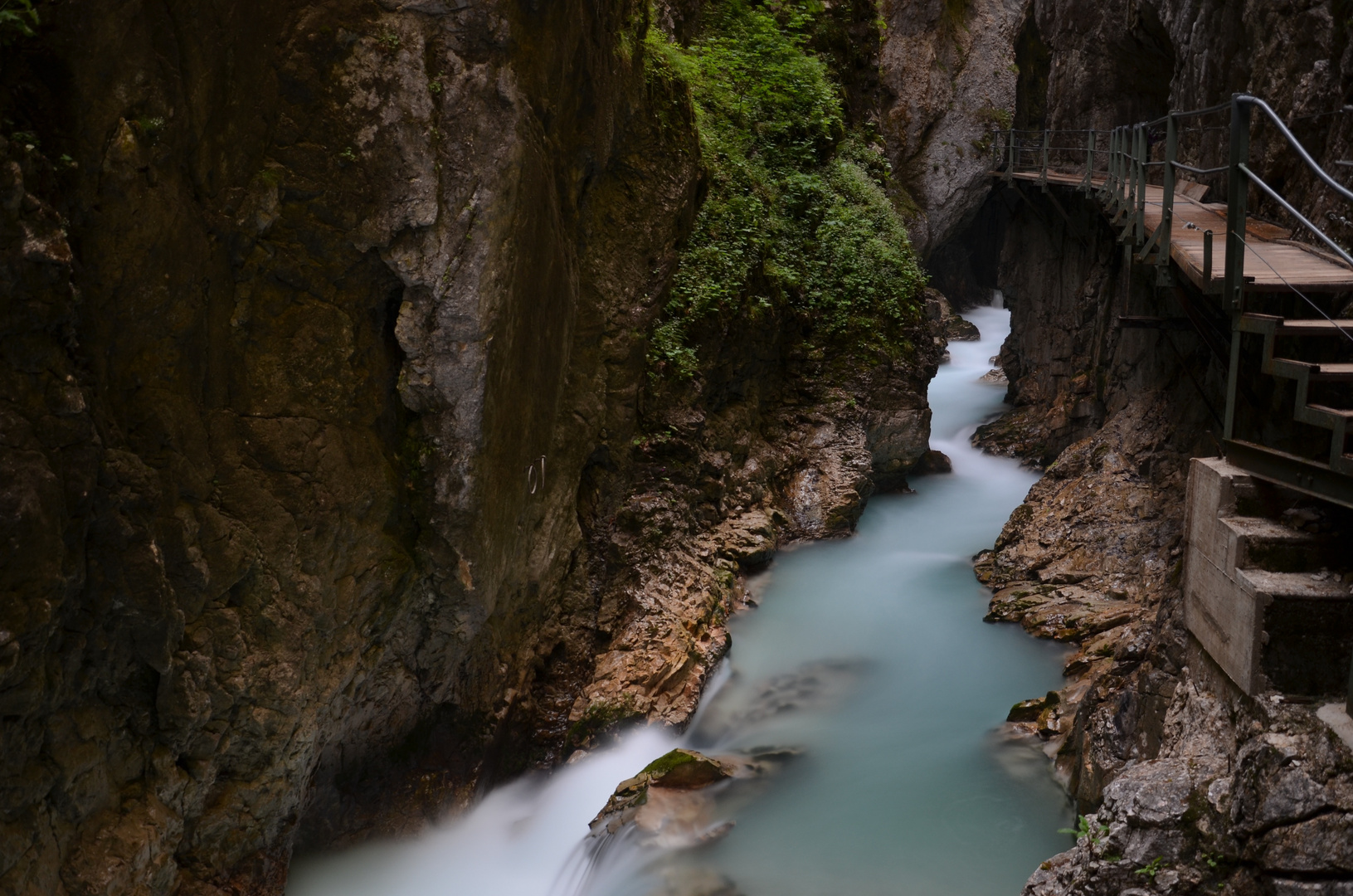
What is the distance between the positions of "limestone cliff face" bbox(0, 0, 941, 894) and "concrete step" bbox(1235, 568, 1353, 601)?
4.27 m

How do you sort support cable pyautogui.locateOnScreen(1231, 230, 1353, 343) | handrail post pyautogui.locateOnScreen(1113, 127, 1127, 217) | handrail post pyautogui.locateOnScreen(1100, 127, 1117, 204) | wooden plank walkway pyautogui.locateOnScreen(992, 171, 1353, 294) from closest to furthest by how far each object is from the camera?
support cable pyautogui.locateOnScreen(1231, 230, 1353, 343) < wooden plank walkway pyautogui.locateOnScreen(992, 171, 1353, 294) < handrail post pyautogui.locateOnScreen(1113, 127, 1127, 217) < handrail post pyautogui.locateOnScreen(1100, 127, 1117, 204)

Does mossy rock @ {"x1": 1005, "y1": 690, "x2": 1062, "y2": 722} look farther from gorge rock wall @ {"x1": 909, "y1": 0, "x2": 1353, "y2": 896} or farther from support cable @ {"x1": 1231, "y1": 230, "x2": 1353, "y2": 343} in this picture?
support cable @ {"x1": 1231, "y1": 230, "x2": 1353, "y2": 343}

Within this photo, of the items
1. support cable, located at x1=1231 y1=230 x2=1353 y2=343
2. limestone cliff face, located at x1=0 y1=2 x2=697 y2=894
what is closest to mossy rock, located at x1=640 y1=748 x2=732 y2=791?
limestone cliff face, located at x1=0 y1=2 x2=697 y2=894

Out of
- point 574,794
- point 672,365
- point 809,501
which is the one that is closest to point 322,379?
point 574,794

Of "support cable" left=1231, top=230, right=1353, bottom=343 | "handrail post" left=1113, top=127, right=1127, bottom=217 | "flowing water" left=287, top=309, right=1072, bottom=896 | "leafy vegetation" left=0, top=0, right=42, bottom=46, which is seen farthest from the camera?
"handrail post" left=1113, top=127, right=1127, bottom=217

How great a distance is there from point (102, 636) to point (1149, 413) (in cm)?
1048

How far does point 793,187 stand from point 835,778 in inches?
333

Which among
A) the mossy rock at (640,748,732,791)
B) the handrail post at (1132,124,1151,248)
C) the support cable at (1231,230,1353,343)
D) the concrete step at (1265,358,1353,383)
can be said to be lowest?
the mossy rock at (640,748,732,791)

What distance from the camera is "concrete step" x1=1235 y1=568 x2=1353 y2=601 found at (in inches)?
175

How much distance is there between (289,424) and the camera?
17.5ft

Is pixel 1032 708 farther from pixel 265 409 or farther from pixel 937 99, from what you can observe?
pixel 937 99

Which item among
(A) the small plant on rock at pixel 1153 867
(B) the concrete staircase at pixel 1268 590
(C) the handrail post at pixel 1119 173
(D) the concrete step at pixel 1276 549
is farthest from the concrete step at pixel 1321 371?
(C) the handrail post at pixel 1119 173

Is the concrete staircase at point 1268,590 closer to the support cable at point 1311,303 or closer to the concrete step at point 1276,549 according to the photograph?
the concrete step at point 1276,549

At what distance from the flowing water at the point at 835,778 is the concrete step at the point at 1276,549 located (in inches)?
113
